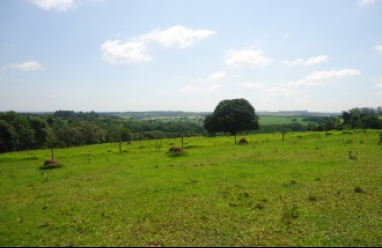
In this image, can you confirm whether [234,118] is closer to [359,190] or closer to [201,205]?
[359,190]

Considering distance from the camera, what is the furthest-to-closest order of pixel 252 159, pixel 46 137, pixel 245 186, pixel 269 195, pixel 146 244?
pixel 46 137, pixel 252 159, pixel 245 186, pixel 269 195, pixel 146 244

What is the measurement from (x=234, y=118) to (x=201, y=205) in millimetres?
43489

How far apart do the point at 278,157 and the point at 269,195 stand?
36.4 feet

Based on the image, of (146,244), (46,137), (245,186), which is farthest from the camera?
(46,137)

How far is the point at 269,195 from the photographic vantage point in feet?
42.0

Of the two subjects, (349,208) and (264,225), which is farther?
(349,208)

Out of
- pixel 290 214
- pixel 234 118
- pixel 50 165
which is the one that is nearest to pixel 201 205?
pixel 290 214

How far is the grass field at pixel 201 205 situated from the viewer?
883cm

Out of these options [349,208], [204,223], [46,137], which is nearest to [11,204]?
[204,223]

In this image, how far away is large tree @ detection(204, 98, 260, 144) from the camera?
53.5 meters

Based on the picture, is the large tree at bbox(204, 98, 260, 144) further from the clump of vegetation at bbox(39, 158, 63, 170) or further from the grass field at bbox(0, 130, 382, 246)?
the clump of vegetation at bbox(39, 158, 63, 170)

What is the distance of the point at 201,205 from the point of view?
1167 centimetres

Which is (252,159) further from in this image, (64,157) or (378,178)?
(64,157)

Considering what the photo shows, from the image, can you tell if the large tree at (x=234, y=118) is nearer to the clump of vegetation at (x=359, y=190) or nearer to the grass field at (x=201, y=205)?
the grass field at (x=201, y=205)
